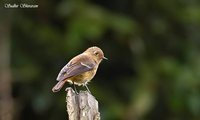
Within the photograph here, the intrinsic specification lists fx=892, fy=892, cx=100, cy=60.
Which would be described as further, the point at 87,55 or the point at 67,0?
the point at 67,0

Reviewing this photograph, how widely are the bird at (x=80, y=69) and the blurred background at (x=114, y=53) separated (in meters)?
3.96

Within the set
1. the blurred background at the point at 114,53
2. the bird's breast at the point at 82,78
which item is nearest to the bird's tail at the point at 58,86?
the bird's breast at the point at 82,78

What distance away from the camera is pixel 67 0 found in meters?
12.0

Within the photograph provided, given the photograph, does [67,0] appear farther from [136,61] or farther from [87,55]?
[87,55]

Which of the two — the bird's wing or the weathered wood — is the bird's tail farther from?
the weathered wood

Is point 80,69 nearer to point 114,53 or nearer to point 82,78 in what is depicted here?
point 82,78

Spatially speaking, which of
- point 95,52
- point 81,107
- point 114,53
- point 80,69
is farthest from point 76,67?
point 114,53

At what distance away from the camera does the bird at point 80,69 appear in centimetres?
722

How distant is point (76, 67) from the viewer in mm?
7297

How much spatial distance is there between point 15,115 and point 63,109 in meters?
0.68

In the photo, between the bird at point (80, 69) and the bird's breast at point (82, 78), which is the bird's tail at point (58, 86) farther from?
the bird's breast at point (82, 78)

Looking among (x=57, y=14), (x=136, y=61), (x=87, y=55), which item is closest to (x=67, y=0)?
(x=57, y=14)

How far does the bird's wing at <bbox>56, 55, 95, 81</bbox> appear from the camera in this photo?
285 inches

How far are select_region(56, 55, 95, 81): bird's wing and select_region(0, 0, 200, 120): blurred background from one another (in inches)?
161
